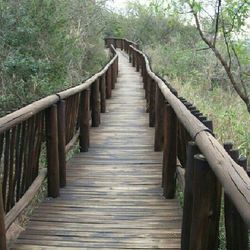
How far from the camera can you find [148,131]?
818 cm

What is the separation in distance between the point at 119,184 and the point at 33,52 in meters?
7.76

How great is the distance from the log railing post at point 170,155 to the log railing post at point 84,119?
2045 millimetres

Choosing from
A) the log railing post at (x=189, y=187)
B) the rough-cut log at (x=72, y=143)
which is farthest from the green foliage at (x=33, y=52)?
the log railing post at (x=189, y=187)

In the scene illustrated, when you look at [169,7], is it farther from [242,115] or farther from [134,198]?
[134,198]

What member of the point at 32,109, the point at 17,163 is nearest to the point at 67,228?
the point at 17,163

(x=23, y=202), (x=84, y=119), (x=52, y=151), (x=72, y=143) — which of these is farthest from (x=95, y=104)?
(x=23, y=202)

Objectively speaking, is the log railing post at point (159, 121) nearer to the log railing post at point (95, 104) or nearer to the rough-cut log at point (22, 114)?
the log railing post at point (95, 104)

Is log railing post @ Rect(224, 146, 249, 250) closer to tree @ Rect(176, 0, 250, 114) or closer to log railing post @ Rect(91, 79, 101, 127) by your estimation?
log railing post @ Rect(91, 79, 101, 127)

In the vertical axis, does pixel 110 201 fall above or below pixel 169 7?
below

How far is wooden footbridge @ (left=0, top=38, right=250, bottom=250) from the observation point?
8.35 ft

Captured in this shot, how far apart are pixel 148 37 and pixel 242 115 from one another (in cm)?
2293

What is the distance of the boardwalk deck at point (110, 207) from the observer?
371cm

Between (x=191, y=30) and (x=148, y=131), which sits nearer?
(x=148, y=131)

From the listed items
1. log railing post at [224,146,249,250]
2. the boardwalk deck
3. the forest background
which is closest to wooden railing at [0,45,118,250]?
the boardwalk deck
